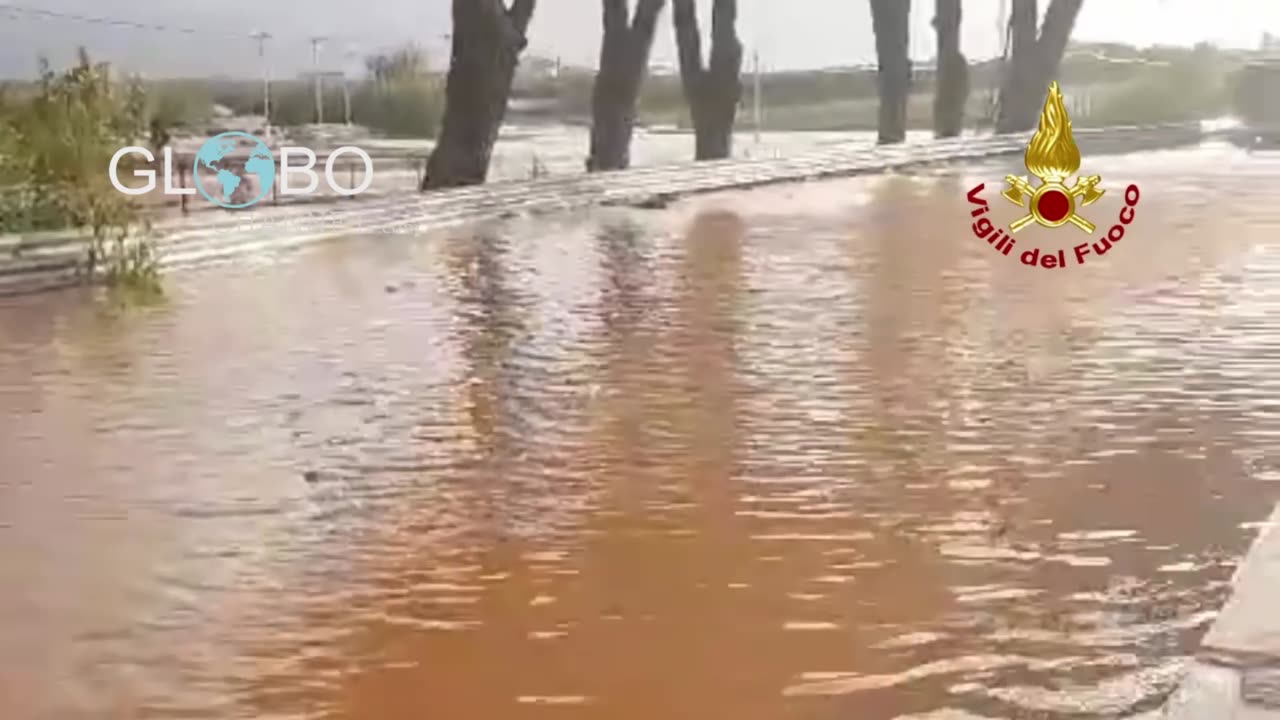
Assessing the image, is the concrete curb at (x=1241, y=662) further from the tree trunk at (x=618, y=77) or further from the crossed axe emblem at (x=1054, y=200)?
the tree trunk at (x=618, y=77)

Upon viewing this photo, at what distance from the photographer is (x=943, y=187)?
10.4 meters

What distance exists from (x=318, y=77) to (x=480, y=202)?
1.87m

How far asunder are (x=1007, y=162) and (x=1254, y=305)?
247cm

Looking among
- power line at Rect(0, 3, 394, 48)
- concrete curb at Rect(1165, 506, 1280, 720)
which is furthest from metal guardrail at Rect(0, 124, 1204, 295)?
concrete curb at Rect(1165, 506, 1280, 720)

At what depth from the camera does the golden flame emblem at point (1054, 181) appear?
25.2ft

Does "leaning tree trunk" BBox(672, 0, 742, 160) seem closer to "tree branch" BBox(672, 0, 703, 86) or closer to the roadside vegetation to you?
"tree branch" BBox(672, 0, 703, 86)

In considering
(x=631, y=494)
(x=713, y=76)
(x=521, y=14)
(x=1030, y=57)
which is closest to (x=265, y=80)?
(x=521, y=14)

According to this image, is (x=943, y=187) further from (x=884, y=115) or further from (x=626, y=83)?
(x=626, y=83)

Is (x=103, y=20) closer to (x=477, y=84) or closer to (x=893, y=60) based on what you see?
(x=477, y=84)

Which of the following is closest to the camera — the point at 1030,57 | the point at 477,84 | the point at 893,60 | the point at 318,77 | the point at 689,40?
the point at 318,77

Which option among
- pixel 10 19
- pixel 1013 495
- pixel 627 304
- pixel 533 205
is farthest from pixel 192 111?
pixel 1013 495

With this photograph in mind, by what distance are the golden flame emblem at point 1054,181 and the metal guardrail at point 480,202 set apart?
232 mm

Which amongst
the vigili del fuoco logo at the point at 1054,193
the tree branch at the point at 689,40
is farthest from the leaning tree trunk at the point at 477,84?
the vigili del fuoco logo at the point at 1054,193

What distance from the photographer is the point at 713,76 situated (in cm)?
1005
